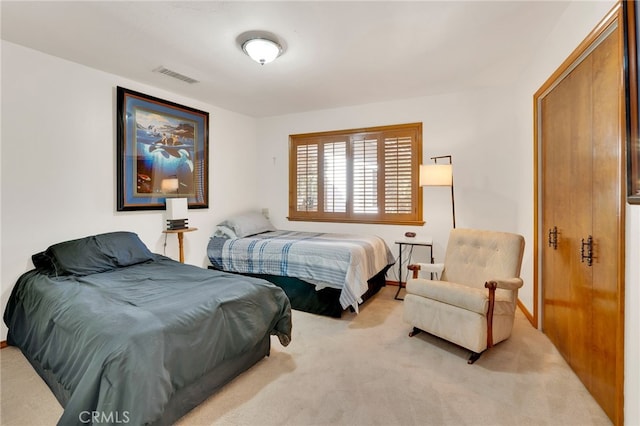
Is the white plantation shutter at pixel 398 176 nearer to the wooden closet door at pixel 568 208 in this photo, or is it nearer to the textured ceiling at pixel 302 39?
the textured ceiling at pixel 302 39

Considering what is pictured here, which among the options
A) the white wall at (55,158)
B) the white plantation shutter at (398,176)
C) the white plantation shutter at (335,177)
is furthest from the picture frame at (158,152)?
the white plantation shutter at (398,176)

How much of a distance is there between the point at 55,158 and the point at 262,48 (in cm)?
227

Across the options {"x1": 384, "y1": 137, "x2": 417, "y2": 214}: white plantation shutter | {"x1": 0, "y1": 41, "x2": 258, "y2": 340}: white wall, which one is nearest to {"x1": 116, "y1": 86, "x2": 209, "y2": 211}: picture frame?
{"x1": 0, "y1": 41, "x2": 258, "y2": 340}: white wall

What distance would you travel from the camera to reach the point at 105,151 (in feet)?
10.7

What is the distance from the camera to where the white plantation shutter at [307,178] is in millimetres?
4984

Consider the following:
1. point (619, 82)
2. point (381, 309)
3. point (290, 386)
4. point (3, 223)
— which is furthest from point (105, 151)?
point (619, 82)

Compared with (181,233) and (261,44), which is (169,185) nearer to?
(181,233)

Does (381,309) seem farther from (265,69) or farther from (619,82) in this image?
(265,69)

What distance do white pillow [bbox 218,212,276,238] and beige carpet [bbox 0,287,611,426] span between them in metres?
1.99

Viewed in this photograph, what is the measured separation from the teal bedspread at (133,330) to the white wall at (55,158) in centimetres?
46

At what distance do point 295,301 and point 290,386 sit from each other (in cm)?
151

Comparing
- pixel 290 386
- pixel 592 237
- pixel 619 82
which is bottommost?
pixel 290 386

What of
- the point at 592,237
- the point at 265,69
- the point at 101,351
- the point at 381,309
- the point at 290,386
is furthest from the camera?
the point at 381,309

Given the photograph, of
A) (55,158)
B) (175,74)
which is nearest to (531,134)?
(175,74)
